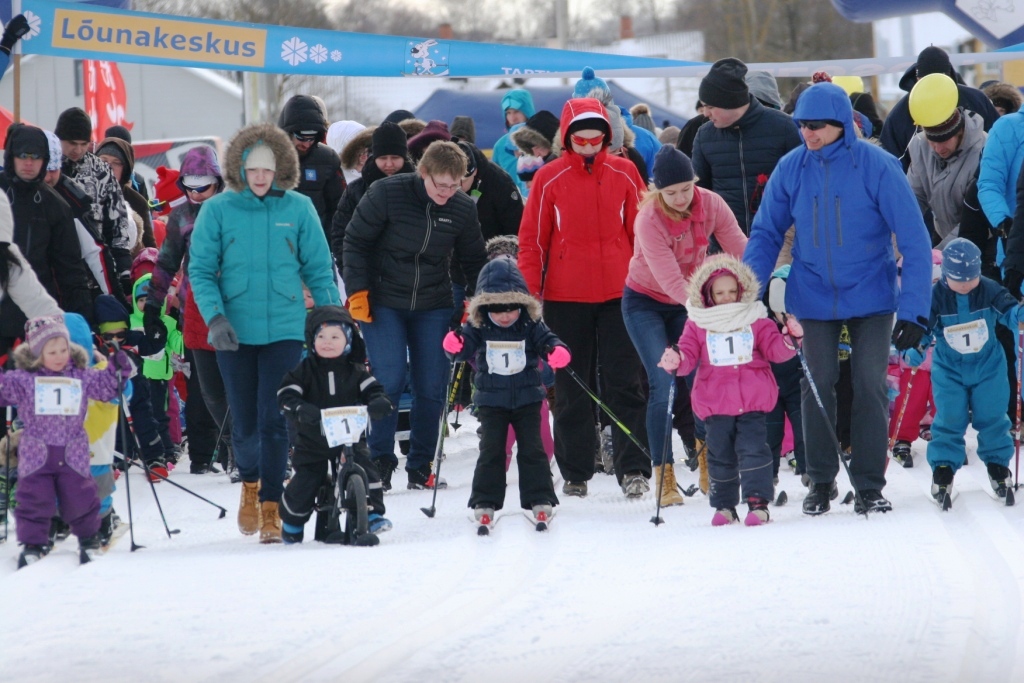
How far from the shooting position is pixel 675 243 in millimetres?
7688

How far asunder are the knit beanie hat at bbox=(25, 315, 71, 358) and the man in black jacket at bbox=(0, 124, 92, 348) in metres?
0.78

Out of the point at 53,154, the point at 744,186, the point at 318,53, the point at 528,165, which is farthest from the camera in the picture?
the point at 318,53

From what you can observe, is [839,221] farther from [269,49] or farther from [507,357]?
[269,49]

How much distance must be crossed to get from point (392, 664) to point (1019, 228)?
4.35 metres

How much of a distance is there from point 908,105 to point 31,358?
5.25 m

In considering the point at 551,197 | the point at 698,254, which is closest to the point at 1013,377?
the point at 698,254

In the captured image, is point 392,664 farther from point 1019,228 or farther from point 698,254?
point 1019,228

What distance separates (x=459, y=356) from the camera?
24.8 ft

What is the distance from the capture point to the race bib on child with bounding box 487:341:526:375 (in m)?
7.38

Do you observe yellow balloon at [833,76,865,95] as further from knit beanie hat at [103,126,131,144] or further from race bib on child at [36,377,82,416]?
race bib on child at [36,377,82,416]

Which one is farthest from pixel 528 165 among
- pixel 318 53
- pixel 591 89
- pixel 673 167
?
pixel 673 167

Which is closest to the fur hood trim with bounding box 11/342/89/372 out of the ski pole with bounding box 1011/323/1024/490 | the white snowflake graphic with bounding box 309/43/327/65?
the ski pole with bounding box 1011/323/1024/490

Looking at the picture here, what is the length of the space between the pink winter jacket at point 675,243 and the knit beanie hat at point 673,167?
169mm

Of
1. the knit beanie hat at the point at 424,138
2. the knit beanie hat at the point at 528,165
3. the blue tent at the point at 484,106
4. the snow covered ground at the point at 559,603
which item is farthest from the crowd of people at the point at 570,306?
the blue tent at the point at 484,106
